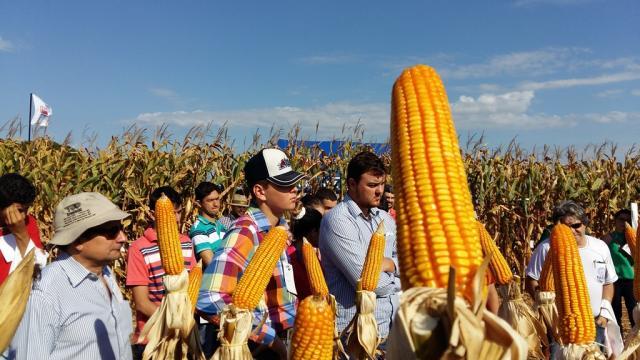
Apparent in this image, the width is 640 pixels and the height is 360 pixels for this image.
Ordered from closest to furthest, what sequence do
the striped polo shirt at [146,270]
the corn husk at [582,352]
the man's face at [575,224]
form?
the corn husk at [582,352]
the striped polo shirt at [146,270]
the man's face at [575,224]

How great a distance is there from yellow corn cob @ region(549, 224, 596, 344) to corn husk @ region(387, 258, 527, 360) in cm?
146

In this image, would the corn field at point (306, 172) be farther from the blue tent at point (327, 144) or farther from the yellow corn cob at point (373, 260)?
the yellow corn cob at point (373, 260)

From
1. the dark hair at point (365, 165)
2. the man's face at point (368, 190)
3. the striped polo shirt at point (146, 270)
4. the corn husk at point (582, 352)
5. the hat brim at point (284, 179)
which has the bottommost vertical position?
the striped polo shirt at point (146, 270)

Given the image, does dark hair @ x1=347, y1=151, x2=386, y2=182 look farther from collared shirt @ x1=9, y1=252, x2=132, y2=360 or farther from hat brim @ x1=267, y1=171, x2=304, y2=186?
collared shirt @ x1=9, y1=252, x2=132, y2=360

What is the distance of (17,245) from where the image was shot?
13.5 ft

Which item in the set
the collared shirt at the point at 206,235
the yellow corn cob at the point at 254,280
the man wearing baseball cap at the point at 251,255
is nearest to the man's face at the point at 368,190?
the man wearing baseball cap at the point at 251,255

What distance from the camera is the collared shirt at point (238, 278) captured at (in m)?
2.84

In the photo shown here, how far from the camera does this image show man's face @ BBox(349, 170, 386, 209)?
395cm

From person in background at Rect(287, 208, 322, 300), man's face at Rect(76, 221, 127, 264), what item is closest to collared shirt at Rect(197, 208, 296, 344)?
person in background at Rect(287, 208, 322, 300)

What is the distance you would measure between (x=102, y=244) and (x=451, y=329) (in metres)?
2.08

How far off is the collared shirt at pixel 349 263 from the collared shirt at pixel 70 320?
54.7 inches

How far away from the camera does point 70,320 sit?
101 inches

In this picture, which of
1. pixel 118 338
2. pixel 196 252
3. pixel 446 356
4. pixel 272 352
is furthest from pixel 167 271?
pixel 196 252

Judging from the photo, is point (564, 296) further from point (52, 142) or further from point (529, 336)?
point (52, 142)
